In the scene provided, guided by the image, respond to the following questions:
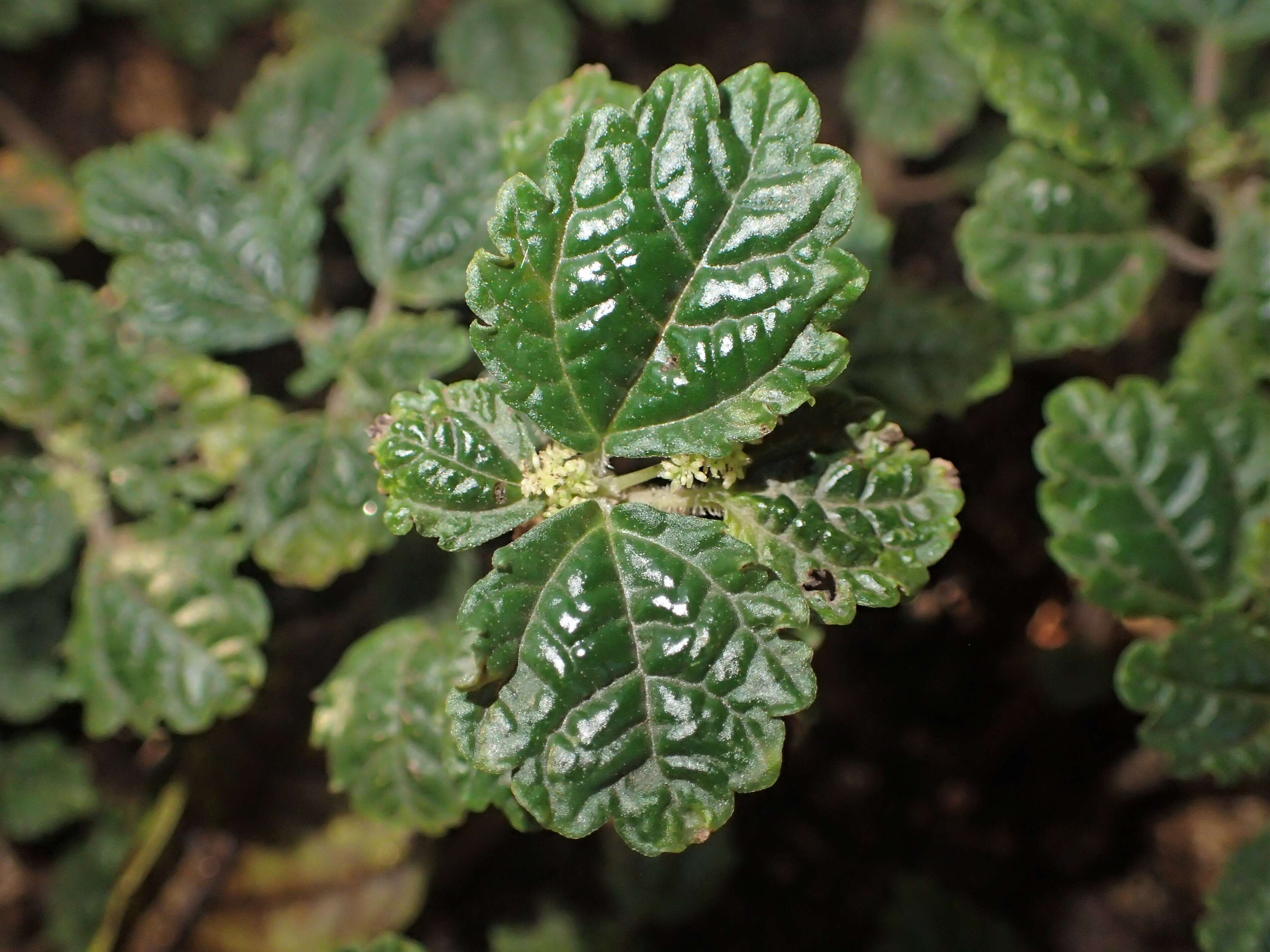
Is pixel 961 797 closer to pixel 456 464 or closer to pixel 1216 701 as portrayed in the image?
pixel 1216 701

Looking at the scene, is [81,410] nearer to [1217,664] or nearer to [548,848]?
[548,848]

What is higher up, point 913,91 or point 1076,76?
point 1076,76

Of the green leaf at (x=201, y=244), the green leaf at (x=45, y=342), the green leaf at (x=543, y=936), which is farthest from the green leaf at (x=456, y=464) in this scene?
the green leaf at (x=543, y=936)

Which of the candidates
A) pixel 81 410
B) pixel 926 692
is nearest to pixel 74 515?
pixel 81 410

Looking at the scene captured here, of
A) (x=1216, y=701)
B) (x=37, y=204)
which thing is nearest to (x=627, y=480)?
(x=1216, y=701)

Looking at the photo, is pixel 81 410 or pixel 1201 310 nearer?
pixel 81 410
